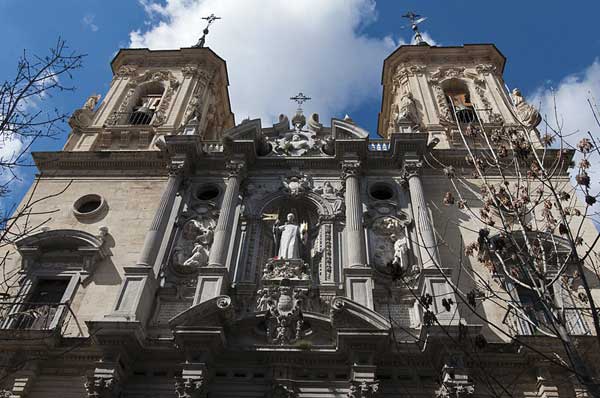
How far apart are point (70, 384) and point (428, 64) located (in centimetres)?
1975

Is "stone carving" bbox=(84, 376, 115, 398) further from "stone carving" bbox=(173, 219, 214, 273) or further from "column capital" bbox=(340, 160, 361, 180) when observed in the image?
"column capital" bbox=(340, 160, 361, 180)

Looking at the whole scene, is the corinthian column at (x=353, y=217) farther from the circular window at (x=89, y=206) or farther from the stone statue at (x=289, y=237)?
the circular window at (x=89, y=206)

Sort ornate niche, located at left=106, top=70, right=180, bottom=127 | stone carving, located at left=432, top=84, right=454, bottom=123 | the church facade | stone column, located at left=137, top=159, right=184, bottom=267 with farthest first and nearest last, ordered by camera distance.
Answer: ornate niche, located at left=106, top=70, right=180, bottom=127 → stone carving, located at left=432, top=84, right=454, bottom=123 → stone column, located at left=137, top=159, right=184, bottom=267 → the church facade

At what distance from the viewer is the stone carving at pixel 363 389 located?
10539mm

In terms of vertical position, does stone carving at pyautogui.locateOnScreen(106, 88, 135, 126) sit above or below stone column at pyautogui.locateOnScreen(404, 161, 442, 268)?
above

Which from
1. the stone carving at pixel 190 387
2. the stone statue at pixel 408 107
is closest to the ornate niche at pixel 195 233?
the stone carving at pixel 190 387

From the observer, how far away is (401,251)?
14.1 m

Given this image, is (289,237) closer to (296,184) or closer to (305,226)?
(305,226)

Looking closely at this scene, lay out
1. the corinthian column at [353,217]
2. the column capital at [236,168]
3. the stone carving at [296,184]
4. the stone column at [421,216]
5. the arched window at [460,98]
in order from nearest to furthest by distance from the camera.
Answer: the stone column at [421,216]
the corinthian column at [353,217]
the stone carving at [296,184]
the column capital at [236,168]
the arched window at [460,98]

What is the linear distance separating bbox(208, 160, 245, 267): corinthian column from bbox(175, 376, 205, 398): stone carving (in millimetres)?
3228

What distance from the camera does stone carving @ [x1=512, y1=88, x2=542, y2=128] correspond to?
62.5 feet

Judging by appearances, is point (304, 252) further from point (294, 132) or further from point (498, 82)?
point (498, 82)

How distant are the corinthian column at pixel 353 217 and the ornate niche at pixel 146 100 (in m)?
8.38

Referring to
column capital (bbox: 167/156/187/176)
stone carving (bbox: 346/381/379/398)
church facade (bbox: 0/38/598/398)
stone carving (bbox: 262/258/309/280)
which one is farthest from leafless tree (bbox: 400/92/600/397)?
column capital (bbox: 167/156/187/176)
